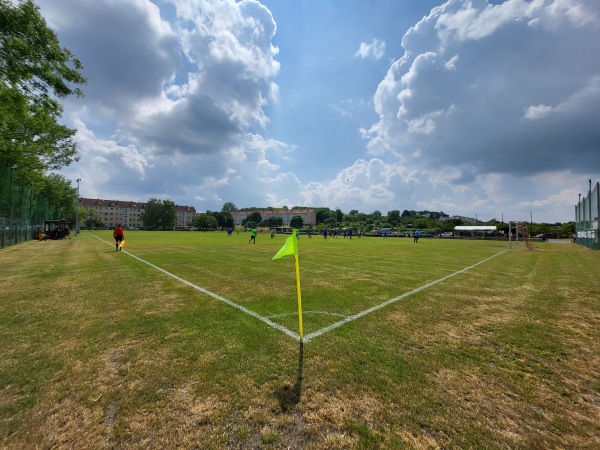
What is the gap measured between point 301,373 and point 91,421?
221cm

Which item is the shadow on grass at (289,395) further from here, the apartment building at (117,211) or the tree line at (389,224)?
the apartment building at (117,211)

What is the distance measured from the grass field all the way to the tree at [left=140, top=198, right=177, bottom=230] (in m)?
144

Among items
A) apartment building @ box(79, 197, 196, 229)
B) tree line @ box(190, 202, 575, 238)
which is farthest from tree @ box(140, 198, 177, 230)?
apartment building @ box(79, 197, 196, 229)

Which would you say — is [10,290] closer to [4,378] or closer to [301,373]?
[4,378]

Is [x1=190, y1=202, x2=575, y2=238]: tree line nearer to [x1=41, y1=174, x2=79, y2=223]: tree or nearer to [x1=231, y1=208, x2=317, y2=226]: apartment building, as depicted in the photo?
[x1=231, y1=208, x2=317, y2=226]: apartment building

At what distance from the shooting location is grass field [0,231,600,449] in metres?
2.45

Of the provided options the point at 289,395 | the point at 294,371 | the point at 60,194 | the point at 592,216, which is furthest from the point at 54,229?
the point at 592,216

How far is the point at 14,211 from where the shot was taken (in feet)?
78.1

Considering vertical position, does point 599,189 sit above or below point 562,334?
above

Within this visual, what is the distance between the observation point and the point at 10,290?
7.48 m

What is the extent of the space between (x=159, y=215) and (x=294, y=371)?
152417 millimetres

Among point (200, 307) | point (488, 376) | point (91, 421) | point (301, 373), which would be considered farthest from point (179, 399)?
point (488, 376)

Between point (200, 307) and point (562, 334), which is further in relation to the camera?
point (200, 307)

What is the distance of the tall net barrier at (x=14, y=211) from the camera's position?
21000 mm
